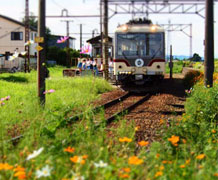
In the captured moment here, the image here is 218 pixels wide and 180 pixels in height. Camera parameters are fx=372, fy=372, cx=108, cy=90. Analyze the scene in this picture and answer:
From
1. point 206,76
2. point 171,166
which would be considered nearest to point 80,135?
point 171,166

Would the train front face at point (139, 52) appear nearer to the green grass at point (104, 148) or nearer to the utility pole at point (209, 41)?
the utility pole at point (209, 41)

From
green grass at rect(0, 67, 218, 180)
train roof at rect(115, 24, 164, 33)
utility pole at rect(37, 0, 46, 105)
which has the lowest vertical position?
green grass at rect(0, 67, 218, 180)

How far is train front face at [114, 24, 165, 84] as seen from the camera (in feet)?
51.2

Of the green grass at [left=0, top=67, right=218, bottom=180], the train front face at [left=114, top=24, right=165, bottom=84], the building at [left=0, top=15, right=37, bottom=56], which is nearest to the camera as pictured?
the green grass at [left=0, top=67, right=218, bottom=180]

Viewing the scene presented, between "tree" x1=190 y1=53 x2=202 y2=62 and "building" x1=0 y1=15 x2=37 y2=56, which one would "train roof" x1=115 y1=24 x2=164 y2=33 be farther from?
"tree" x1=190 y1=53 x2=202 y2=62

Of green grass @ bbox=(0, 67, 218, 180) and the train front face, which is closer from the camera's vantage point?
green grass @ bbox=(0, 67, 218, 180)

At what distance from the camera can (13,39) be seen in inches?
1869

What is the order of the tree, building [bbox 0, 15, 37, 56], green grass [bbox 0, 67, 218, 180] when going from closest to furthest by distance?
1. green grass [bbox 0, 67, 218, 180]
2. building [bbox 0, 15, 37, 56]
3. the tree

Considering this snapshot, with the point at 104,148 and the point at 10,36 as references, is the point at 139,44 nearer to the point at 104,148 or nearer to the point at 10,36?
the point at 104,148

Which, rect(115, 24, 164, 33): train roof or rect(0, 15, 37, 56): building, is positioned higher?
rect(0, 15, 37, 56): building

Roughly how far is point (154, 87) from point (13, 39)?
3395 centimetres

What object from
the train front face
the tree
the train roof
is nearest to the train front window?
the train front face

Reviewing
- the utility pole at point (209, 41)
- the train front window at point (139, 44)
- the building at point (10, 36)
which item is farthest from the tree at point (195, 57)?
the utility pole at point (209, 41)

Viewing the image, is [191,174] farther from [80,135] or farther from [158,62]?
[158,62]
